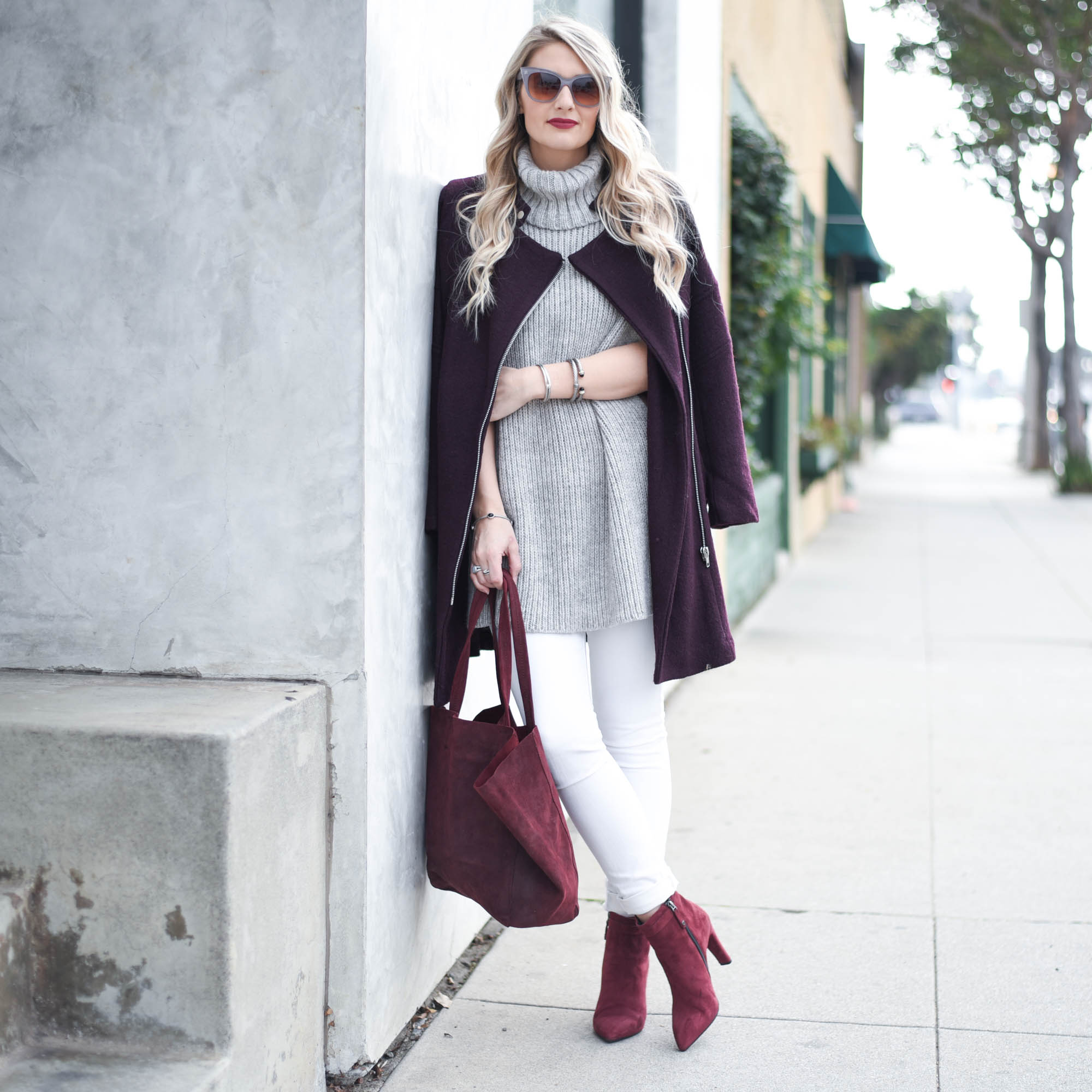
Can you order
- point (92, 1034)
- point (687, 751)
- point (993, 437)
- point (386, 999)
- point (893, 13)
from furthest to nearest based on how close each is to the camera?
point (993, 437), point (893, 13), point (687, 751), point (386, 999), point (92, 1034)

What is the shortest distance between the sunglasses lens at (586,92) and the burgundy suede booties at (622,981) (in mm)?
1679

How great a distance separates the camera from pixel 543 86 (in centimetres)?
259

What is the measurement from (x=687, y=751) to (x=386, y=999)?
8.59ft

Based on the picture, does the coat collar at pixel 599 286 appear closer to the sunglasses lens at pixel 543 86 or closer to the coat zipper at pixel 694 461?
the coat zipper at pixel 694 461

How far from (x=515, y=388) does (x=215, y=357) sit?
0.59m

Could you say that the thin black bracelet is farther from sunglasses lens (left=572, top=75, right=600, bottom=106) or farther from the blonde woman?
sunglasses lens (left=572, top=75, right=600, bottom=106)

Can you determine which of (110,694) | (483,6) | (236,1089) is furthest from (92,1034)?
(483,6)

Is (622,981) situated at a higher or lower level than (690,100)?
lower

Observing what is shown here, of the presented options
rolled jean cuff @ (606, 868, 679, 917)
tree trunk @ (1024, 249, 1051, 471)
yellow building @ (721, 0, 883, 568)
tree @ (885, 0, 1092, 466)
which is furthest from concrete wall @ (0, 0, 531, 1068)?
tree trunk @ (1024, 249, 1051, 471)

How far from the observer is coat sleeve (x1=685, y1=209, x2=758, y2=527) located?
2.80 m

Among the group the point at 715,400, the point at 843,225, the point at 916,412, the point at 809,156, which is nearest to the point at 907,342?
the point at 916,412

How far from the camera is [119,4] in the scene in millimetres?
2410

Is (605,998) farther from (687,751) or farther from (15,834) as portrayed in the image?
(687,751)

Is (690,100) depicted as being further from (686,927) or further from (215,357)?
(686,927)
